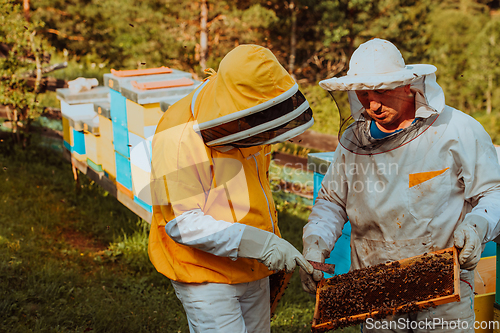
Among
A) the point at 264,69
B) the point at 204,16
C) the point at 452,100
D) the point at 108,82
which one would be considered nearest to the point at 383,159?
the point at 264,69

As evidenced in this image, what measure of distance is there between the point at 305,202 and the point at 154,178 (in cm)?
451

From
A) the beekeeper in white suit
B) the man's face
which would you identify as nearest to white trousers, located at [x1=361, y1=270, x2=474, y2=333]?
the beekeeper in white suit

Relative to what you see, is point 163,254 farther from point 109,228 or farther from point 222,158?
point 109,228

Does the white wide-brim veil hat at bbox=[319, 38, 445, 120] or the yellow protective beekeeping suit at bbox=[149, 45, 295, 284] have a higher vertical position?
the white wide-brim veil hat at bbox=[319, 38, 445, 120]

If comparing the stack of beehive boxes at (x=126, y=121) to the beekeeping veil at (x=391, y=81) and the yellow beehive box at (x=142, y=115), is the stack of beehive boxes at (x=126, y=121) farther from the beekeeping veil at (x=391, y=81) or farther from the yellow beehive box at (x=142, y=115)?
the beekeeping veil at (x=391, y=81)

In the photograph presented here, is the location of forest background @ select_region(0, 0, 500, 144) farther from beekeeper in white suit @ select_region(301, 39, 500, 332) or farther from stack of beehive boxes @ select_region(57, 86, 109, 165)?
beekeeper in white suit @ select_region(301, 39, 500, 332)

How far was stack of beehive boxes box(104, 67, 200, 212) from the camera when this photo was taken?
375cm

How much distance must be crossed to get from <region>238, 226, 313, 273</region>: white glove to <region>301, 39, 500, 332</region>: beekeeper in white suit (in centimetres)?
20

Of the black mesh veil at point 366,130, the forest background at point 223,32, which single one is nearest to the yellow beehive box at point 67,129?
the black mesh veil at point 366,130

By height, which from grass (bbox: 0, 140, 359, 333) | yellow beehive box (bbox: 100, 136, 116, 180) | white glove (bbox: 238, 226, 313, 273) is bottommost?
grass (bbox: 0, 140, 359, 333)

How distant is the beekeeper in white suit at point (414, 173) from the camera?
1945mm

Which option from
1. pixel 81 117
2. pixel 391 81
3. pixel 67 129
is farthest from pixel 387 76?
pixel 67 129

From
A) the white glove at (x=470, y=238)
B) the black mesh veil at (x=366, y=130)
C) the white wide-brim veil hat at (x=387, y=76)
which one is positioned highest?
the white wide-brim veil hat at (x=387, y=76)

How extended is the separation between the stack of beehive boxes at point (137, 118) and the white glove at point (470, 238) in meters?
2.53
